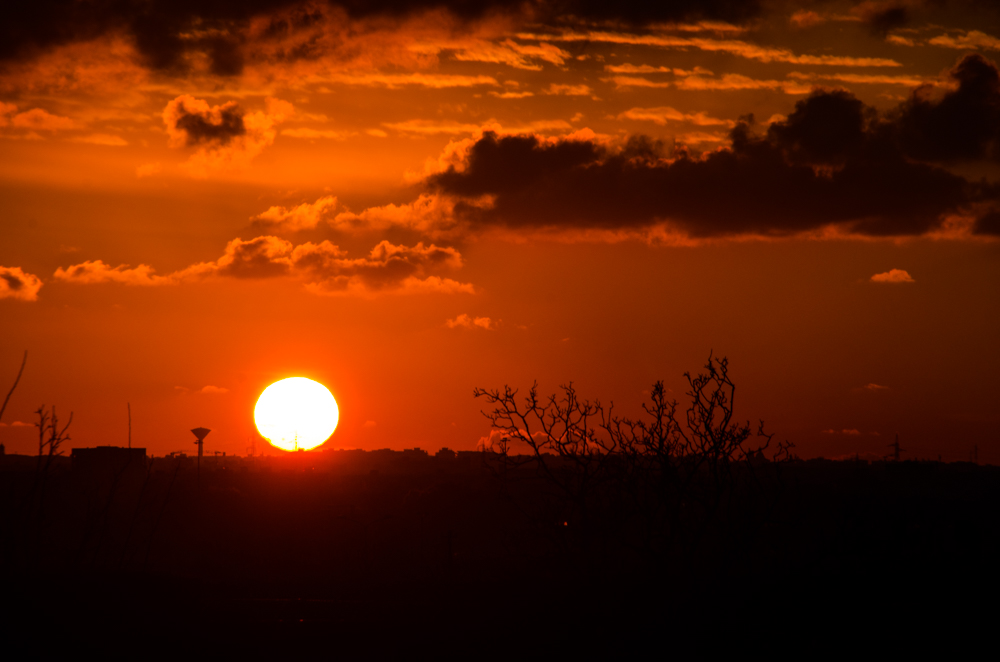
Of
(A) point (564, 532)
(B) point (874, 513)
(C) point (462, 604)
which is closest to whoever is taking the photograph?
(C) point (462, 604)

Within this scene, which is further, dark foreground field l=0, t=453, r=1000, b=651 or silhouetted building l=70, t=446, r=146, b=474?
silhouetted building l=70, t=446, r=146, b=474

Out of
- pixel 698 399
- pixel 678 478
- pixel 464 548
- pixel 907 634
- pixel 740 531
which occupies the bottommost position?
pixel 464 548

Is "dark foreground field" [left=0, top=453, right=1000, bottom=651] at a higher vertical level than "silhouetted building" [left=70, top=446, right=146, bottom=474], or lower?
lower

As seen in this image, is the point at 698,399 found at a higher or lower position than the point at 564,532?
higher

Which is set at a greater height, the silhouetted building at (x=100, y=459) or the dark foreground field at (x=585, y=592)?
the silhouetted building at (x=100, y=459)

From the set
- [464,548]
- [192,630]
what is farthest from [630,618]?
[464,548]

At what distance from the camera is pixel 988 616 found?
17375 millimetres

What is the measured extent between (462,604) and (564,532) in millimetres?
3105

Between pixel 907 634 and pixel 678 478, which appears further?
pixel 678 478

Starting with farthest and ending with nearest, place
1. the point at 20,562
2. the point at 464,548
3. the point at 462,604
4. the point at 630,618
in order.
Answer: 1. the point at 464,548
2. the point at 462,604
3. the point at 630,618
4. the point at 20,562

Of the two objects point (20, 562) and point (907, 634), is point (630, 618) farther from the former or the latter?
point (20, 562)

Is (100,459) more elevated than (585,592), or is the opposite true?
(100,459)

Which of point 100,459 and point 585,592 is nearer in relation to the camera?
point 585,592

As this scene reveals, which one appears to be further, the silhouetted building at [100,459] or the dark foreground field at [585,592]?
the silhouetted building at [100,459]
